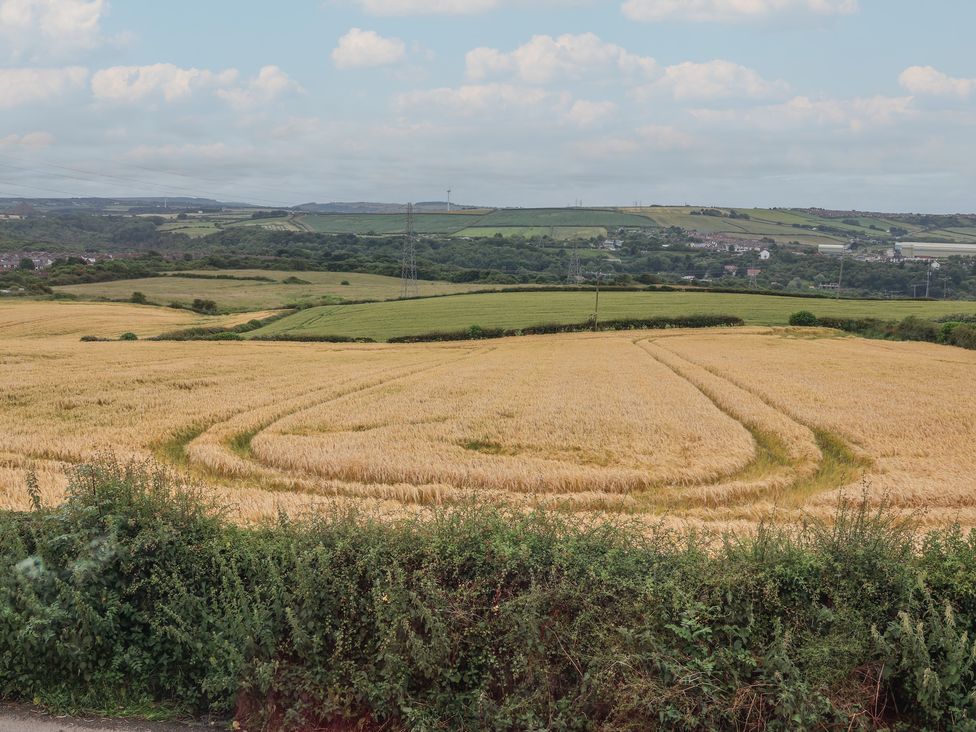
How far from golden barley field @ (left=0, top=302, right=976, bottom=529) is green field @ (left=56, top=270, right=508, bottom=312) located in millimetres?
46446

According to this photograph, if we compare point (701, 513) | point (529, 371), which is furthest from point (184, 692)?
point (529, 371)

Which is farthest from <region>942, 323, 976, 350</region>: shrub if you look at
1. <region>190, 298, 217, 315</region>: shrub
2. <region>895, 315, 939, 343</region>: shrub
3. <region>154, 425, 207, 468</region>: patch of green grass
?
<region>190, 298, 217, 315</region>: shrub

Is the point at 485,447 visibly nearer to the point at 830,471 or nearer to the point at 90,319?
the point at 830,471

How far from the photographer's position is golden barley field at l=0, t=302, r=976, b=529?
49.3ft

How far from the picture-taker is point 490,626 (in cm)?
788

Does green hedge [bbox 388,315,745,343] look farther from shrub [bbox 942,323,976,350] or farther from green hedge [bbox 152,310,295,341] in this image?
green hedge [bbox 152,310,295,341]

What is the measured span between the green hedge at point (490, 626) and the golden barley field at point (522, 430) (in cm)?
203

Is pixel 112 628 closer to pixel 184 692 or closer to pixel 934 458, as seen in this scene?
pixel 184 692

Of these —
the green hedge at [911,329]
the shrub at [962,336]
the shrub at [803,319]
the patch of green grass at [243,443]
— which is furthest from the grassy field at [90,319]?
the shrub at [962,336]

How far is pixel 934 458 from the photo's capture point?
18000 millimetres

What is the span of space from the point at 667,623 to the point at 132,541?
637 cm

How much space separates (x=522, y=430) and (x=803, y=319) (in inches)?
1924

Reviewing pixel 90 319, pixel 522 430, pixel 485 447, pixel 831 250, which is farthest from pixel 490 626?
pixel 831 250

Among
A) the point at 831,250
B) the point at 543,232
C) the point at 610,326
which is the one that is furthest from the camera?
the point at 543,232
